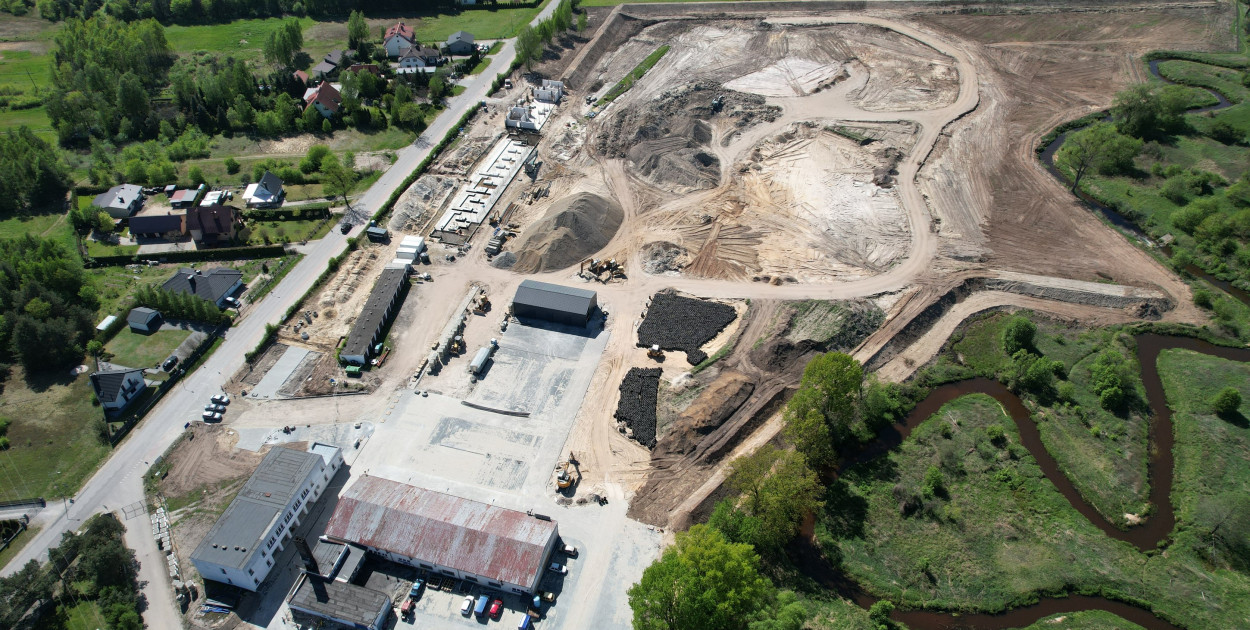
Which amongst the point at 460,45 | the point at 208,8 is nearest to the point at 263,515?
the point at 460,45

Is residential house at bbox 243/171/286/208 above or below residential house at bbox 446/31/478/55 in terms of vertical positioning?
below

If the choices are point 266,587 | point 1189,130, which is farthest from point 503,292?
point 1189,130

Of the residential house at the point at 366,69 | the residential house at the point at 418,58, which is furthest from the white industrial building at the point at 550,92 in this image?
the residential house at the point at 366,69

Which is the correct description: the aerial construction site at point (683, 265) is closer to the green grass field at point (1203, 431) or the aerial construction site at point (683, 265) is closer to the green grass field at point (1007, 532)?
the green grass field at point (1007, 532)

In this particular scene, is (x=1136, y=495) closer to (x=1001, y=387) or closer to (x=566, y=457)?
(x=1001, y=387)

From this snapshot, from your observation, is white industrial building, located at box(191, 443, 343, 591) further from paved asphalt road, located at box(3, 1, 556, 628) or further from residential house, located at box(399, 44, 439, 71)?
residential house, located at box(399, 44, 439, 71)

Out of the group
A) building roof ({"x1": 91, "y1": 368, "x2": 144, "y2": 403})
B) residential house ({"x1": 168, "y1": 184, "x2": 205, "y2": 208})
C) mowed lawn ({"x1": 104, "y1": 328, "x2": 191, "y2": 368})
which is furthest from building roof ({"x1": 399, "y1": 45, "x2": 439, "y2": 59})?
building roof ({"x1": 91, "y1": 368, "x2": 144, "y2": 403})

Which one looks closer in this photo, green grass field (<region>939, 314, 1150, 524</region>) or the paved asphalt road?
the paved asphalt road
